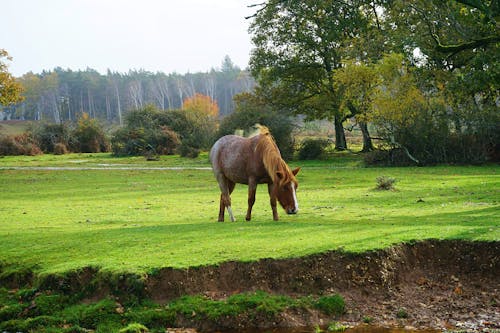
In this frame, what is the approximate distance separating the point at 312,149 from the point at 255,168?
1256 inches

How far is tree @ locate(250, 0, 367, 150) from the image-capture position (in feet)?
156

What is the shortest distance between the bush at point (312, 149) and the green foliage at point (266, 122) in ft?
3.13

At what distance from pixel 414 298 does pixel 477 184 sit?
1534 cm

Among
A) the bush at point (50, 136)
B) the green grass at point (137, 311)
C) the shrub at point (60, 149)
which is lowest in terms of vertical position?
Answer: the green grass at point (137, 311)

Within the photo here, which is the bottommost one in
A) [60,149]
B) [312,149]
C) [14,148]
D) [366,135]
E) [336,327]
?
[336,327]

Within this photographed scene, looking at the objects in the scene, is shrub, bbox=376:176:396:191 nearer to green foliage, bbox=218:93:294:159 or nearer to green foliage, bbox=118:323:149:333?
green foliage, bbox=118:323:149:333

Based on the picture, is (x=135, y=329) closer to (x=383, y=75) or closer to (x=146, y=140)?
(x=383, y=75)

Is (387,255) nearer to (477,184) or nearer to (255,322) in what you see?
(255,322)

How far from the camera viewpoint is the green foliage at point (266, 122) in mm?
45281

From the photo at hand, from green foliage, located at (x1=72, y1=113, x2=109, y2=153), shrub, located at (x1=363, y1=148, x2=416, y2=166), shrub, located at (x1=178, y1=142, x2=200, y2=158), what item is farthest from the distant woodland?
shrub, located at (x1=363, y1=148, x2=416, y2=166)

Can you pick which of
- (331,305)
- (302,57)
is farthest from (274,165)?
(302,57)

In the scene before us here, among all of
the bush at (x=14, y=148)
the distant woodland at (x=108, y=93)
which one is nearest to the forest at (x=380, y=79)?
the bush at (x=14, y=148)

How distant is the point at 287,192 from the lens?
45.5 feet

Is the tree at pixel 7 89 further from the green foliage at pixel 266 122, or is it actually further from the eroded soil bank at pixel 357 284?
the eroded soil bank at pixel 357 284
